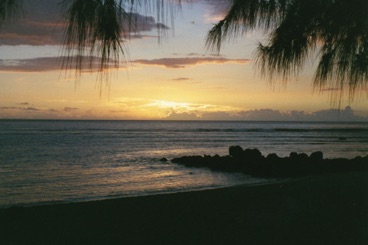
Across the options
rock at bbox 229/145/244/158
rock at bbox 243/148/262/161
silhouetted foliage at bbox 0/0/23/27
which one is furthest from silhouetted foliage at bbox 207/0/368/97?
rock at bbox 229/145/244/158

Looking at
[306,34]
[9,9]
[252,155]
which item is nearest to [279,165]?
[252,155]

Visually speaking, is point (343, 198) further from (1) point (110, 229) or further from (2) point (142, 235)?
(1) point (110, 229)

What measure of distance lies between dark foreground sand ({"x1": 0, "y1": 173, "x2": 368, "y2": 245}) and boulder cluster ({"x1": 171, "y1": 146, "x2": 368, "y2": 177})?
9716 millimetres

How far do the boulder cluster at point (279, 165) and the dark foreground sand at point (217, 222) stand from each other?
31.9ft

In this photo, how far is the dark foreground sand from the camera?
3898mm

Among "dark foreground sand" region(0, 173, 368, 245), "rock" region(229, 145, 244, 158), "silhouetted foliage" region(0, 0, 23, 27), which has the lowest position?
"rock" region(229, 145, 244, 158)

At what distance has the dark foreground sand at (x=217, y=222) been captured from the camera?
153 inches

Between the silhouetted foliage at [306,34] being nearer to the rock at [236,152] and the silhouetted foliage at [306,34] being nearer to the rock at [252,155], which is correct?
the rock at [252,155]

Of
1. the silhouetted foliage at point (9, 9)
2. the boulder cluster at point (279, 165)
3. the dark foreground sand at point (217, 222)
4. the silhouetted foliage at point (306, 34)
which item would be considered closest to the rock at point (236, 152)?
the boulder cluster at point (279, 165)

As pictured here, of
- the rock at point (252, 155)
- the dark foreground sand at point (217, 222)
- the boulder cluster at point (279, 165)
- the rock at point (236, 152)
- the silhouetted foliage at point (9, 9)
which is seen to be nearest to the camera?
the silhouetted foliage at point (9, 9)

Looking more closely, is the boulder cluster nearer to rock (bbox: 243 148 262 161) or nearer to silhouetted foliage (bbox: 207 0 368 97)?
rock (bbox: 243 148 262 161)

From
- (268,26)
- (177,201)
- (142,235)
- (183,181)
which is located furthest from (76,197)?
(268,26)

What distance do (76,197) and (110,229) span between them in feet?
23.2

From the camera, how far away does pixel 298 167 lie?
53.8 ft
